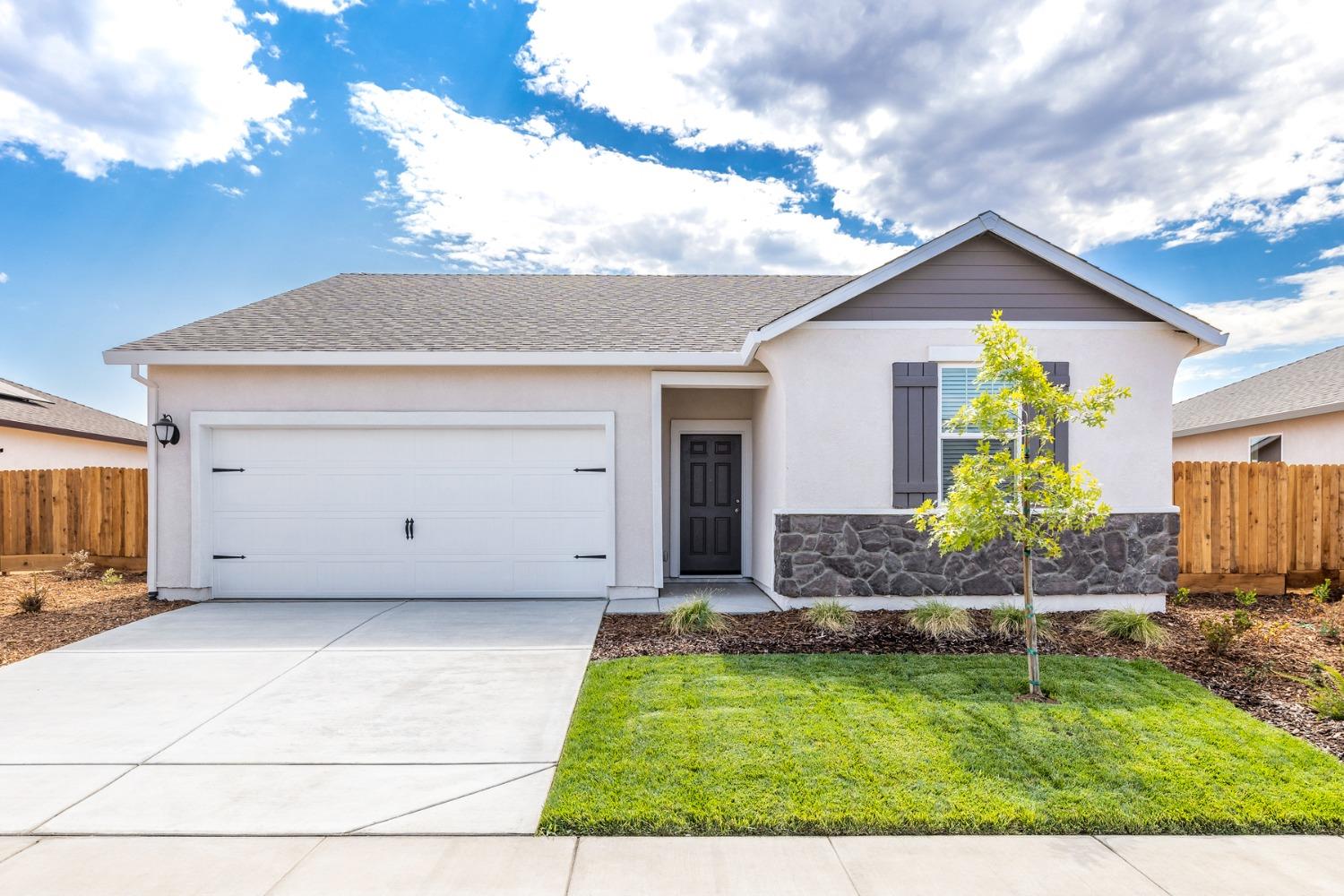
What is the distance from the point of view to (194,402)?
820 cm

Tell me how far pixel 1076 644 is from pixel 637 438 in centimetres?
514

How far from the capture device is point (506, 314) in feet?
31.8

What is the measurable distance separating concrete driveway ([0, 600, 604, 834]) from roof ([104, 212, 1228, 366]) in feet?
10.5

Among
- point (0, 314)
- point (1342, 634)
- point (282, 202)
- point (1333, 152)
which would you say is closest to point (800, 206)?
point (1333, 152)

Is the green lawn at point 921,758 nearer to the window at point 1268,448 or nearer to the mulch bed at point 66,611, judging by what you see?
the mulch bed at point 66,611

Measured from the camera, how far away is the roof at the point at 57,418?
14345mm

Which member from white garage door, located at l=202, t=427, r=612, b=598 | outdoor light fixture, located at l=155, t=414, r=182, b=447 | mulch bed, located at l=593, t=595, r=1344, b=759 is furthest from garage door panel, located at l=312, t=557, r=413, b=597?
mulch bed, located at l=593, t=595, r=1344, b=759

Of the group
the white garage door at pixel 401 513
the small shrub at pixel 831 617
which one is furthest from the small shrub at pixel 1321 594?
the white garage door at pixel 401 513

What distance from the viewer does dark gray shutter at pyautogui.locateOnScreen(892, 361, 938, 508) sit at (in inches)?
290

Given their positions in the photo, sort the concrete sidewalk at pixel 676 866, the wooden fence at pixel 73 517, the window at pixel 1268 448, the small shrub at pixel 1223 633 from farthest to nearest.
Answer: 1. the window at pixel 1268 448
2. the wooden fence at pixel 73 517
3. the small shrub at pixel 1223 633
4. the concrete sidewalk at pixel 676 866

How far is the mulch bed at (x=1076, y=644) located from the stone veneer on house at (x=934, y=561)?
356mm

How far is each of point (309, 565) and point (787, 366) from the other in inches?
255

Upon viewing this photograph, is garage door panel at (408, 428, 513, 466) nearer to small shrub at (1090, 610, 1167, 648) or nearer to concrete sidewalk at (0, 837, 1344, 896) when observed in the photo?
concrete sidewalk at (0, 837, 1344, 896)

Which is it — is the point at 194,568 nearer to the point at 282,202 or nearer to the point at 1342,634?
the point at 282,202
